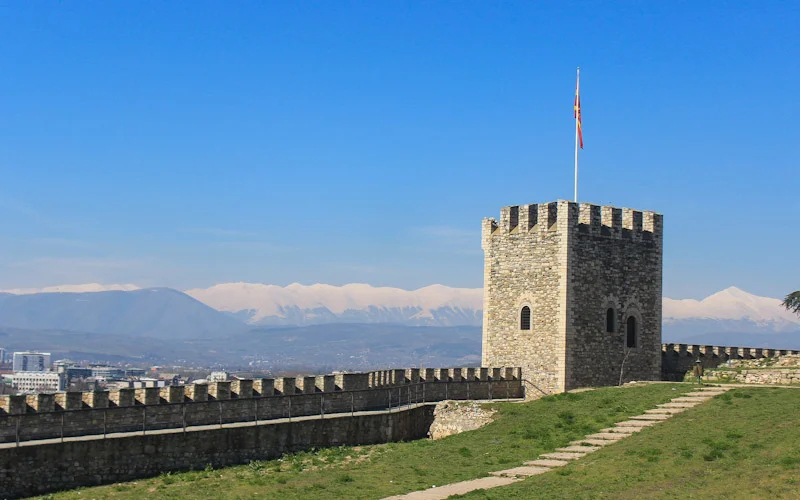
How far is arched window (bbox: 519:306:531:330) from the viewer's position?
4059 cm

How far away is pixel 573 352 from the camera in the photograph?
39188mm

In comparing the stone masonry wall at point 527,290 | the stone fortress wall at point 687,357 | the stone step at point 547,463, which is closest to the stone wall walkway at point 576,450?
the stone step at point 547,463

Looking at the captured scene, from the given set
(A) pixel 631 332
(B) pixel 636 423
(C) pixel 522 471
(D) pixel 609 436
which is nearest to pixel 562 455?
(C) pixel 522 471

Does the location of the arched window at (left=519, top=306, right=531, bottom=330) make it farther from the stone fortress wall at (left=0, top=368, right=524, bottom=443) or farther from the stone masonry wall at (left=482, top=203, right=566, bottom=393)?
the stone fortress wall at (left=0, top=368, right=524, bottom=443)

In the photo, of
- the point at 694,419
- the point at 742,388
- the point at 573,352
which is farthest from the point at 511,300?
the point at 694,419

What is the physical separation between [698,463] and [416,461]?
8252 mm

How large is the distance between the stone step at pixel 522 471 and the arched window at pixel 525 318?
15.0m

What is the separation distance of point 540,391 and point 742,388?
876 centimetres

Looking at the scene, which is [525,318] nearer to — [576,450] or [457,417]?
[457,417]

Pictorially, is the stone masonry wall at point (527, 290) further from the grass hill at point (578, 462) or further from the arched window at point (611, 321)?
the grass hill at point (578, 462)

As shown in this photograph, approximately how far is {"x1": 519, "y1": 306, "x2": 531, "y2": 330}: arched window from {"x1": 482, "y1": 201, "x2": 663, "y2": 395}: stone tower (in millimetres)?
39

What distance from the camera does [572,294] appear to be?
129 ft

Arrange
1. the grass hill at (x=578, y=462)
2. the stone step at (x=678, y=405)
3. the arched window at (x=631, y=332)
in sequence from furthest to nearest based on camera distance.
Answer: the arched window at (x=631, y=332) → the stone step at (x=678, y=405) → the grass hill at (x=578, y=462)

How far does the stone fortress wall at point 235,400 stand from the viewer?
86.1ft
